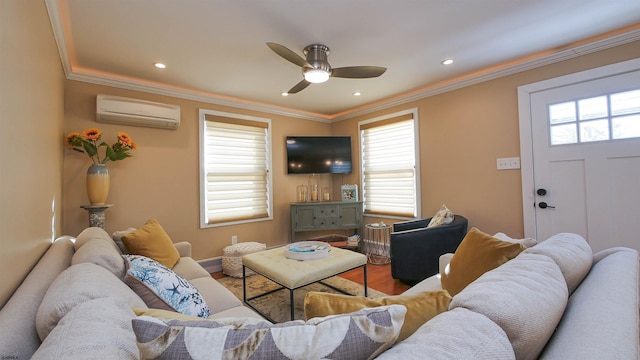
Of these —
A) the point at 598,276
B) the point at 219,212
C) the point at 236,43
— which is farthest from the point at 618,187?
the point at 219,212

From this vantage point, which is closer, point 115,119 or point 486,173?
point 115,119

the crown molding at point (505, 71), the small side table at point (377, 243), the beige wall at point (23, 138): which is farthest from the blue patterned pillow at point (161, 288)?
the crown molding at point (505, 71)

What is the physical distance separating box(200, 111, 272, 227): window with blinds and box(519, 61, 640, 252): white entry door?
338 centimetres

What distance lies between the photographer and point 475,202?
314cm

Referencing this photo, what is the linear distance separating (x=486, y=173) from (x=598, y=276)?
2.30 metres

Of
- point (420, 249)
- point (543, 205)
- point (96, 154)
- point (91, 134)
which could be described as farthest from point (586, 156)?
point (96, 154)

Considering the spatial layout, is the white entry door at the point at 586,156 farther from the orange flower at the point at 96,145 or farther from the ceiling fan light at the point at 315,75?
the orange flower at the point at 96,145

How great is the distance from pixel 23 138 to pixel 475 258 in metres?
2.31

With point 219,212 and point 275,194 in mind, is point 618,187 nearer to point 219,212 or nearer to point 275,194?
point 275,194

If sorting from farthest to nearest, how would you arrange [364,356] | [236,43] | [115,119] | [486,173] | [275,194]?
[275,194] < [486,173] < [115,119] < [236,43] < [364,356]

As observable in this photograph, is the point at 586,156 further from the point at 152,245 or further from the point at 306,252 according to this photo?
the point at 152,245

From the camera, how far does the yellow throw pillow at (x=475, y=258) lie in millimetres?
1262

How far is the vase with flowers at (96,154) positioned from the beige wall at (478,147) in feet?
12.0

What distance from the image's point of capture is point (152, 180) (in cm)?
315
